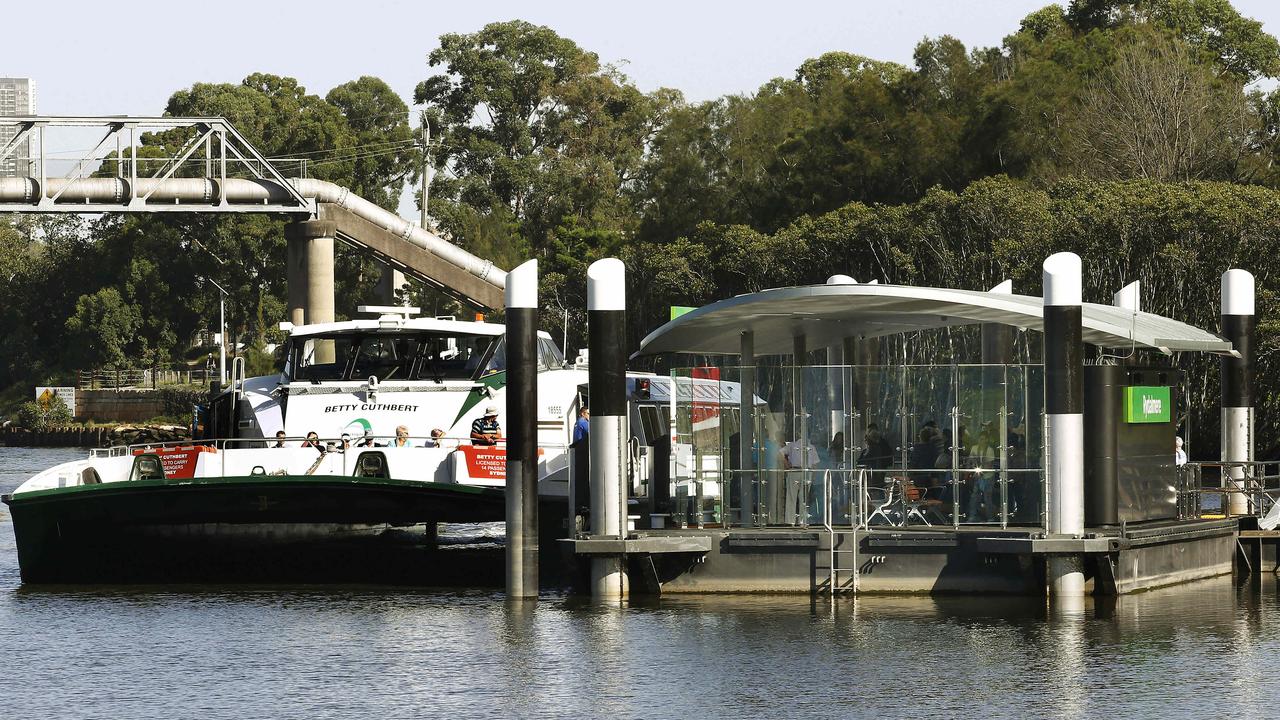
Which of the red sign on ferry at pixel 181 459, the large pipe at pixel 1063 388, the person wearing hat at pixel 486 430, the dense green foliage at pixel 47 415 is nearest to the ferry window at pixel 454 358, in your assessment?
the person wearing hat at pixel 486 430

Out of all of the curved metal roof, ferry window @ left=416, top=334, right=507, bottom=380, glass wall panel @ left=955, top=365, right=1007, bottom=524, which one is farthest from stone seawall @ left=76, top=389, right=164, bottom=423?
glass wall panel @ left=955, top=365, right=1007, bottom=524

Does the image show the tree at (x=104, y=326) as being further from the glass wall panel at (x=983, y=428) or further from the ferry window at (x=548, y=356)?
the glass wall panel at (x=983, y=428)

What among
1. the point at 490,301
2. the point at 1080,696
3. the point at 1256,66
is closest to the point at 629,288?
the point at 490,301

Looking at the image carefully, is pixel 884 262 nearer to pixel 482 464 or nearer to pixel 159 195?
pixel 159 195

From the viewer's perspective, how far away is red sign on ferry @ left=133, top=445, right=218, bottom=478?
27.3 metres

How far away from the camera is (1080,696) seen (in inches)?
703

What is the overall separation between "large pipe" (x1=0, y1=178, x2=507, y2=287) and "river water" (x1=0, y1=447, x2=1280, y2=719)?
1889 inches

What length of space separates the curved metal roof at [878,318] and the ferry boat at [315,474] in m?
3.28

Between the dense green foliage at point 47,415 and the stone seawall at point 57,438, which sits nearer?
the stone seawall at point 57,438

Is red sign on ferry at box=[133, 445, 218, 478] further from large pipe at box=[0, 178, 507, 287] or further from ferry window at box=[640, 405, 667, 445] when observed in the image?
large pipe at box=[0, 178, 507, 287]

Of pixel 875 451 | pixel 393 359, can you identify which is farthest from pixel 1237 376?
pixel 393 359

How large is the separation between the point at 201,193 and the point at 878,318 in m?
51.5

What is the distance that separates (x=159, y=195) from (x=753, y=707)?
59099 millimetres

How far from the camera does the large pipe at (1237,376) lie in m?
29.6
